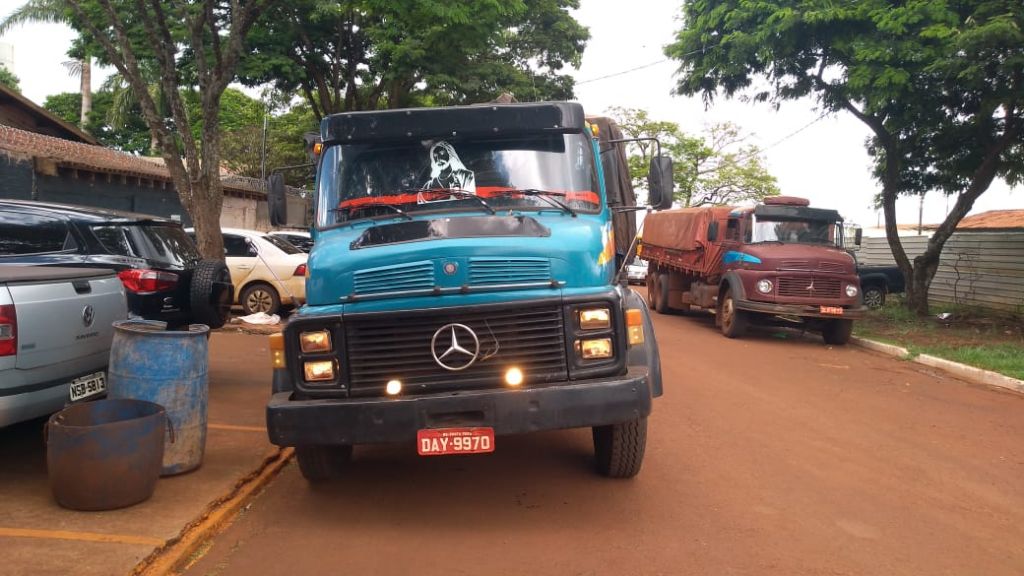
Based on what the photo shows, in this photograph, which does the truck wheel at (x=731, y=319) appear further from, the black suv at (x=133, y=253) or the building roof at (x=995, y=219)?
the building roof at (x=995, y=219)

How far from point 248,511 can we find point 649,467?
8.96 feet

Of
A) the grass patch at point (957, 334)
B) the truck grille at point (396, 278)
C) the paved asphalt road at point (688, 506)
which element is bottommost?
the paved asphalt road at point (688, 506)

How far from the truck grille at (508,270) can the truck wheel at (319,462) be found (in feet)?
4.67

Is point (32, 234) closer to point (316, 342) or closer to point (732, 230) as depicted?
point (316, 342)

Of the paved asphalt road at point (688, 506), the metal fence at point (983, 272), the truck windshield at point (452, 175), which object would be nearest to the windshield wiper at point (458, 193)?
the truck windshield at point (452, 175)

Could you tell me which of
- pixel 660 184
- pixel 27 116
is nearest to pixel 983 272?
pixel 660 184

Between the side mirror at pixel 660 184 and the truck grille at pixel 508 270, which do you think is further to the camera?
the side mirror at pixel 660 184

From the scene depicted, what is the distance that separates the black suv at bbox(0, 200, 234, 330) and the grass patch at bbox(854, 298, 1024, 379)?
945 centimetres

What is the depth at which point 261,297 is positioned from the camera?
1415 cm

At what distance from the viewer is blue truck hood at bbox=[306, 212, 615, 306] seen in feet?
14.6

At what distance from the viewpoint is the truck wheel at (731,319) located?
45.3 ft

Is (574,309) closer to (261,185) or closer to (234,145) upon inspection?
(261,185)

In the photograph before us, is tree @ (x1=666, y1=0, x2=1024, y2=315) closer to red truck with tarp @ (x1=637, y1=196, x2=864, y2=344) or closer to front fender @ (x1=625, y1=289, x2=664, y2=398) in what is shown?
red truck with tarp @ (x1=637, y1=196, x2=864, y2=344)

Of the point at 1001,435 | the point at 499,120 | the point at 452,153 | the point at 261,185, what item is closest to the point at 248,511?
the point at 452,153
